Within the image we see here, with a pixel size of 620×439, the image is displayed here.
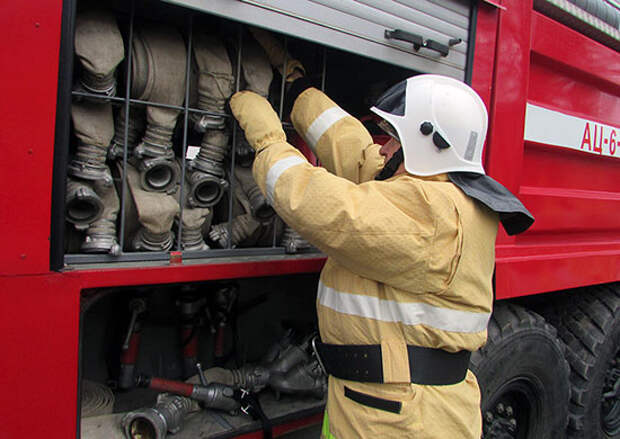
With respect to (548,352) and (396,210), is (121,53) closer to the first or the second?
(396,210)

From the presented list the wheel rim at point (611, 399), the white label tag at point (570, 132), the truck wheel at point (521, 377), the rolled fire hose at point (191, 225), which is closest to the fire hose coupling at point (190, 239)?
the rolled fire hose at point (191, 225)

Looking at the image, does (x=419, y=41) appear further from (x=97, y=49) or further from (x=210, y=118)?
(x=97, y=49)

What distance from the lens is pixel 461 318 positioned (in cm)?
147

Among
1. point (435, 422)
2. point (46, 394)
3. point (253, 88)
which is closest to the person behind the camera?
point (46, 394)

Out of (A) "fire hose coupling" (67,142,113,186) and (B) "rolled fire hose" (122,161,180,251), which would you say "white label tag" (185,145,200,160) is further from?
(A) "fire hose coupling" (67,142,113,186)

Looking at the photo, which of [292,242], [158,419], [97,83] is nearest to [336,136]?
[292,242]

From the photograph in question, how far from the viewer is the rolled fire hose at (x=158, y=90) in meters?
1.61

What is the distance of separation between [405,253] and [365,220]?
142mm

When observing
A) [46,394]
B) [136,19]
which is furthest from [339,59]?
[46,394]

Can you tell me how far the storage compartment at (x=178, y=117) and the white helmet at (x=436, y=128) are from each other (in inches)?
13.5

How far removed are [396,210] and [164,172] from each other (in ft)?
2.68

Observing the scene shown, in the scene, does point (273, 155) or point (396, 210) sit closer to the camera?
point (396, 210)

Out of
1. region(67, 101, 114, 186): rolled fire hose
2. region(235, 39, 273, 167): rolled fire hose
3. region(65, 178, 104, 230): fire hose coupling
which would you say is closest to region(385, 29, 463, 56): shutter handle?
region(235, 39, 273, 167): rolled fire hose

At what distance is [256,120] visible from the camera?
5.20 feet
